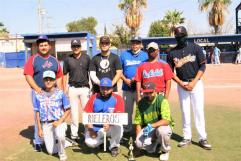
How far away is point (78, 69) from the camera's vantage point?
7395 mm

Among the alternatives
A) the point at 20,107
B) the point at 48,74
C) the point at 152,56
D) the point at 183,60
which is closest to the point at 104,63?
the point at 152,56

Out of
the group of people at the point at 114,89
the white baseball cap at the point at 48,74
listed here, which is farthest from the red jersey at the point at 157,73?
the white baseball cap at the point at 48,74

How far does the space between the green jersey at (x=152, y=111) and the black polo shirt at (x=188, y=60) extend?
0.81 metres

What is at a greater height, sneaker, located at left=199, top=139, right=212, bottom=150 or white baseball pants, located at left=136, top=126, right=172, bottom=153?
white baseball pants, located at left=136, top=126, right=172, bottom=153

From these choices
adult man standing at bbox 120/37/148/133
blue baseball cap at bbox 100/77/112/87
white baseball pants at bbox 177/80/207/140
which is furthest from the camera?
adult man standing at bbox 120/37/148/133

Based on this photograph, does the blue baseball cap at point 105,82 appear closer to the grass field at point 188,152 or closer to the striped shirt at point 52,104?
the striped shirt at point 52,104

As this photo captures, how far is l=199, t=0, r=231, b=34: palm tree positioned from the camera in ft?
155

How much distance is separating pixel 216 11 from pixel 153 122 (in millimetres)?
43110

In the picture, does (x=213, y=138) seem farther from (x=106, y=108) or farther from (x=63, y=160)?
(x=63, y=160)

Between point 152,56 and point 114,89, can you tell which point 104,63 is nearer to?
point 114,89

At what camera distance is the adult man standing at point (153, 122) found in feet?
20.8

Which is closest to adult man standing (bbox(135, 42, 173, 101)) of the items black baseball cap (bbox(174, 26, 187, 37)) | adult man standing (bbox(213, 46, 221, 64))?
black baseball cap (bbox(174, 26, 187, 37))

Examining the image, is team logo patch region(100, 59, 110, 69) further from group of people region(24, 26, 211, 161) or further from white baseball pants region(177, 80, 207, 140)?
white baseball pants region(177, 80, 207, 140)

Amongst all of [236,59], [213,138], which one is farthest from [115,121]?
[236,59]
